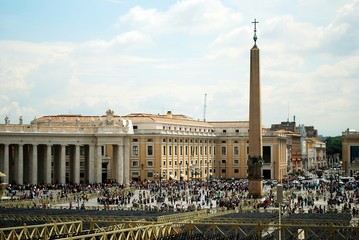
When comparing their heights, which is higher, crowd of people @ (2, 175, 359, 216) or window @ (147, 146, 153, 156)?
window @ (147, 146, 153, 156)

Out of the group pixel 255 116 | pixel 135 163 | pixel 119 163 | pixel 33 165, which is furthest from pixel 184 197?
pixel 135 163

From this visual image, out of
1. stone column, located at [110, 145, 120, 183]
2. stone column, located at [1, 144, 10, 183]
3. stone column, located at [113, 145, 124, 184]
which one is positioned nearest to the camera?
stone column, located at [1, 144, 10, 183]

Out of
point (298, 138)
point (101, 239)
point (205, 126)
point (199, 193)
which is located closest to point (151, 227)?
point (101, 239)

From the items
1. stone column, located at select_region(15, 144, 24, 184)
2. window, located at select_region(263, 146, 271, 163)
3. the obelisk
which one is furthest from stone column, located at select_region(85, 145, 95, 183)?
window, located at select_region(263, 146, 271, 163)

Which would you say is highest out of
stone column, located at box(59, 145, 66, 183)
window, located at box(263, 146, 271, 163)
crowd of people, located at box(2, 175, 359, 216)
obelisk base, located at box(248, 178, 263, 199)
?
window, located at box(263, 146, 271, 163)

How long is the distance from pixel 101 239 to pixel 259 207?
3380 cm

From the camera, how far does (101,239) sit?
21969 mm

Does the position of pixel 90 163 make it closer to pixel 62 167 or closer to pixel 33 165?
pixel 62 167

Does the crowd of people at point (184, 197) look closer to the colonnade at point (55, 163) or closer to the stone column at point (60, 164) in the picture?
the colonnade at point (55, 163)

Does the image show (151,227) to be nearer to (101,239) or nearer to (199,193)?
(101,239)

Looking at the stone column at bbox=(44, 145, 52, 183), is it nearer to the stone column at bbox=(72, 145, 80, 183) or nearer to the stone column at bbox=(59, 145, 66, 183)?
the stone column at bbox=(59, 145, 66, 183)

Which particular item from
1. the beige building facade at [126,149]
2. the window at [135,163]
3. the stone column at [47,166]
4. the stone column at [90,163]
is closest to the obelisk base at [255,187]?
the beige building facade at [126,149]

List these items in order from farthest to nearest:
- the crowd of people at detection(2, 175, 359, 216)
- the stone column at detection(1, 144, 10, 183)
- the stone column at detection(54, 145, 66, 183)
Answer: the stone column at detection(54, 145, 66, 183) → the stone column at detection(1, 144, 10, 183) → the crowd of people at detection(2, 175, 359, 216)

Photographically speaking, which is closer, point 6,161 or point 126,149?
point 6,161
